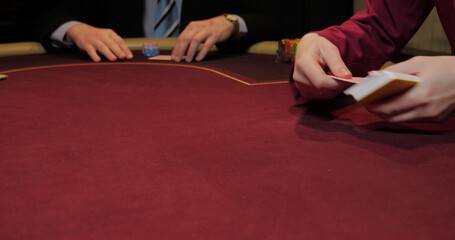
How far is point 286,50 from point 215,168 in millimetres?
1191

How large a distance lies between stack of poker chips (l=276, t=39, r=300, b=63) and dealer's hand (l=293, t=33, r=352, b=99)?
661mm

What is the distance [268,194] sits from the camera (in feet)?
2.25

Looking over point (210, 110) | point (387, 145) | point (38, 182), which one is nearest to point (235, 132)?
point (210, 110)

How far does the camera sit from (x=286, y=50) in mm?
1889

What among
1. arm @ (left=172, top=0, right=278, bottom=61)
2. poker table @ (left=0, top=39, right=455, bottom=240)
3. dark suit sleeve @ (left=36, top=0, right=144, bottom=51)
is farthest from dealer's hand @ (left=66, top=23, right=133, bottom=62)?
dark suit sleeve @ (left=36, top=0, right=144, bottom=51)

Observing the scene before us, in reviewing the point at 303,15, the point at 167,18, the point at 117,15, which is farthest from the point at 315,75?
the point at 303,15

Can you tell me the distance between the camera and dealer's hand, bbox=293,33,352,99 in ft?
3.38

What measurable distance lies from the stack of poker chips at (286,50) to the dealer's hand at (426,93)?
929mm

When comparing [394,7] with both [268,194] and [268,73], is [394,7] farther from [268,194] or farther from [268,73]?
[268,194]

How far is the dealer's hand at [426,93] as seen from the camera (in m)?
0.87

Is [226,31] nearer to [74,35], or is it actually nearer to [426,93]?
[74,35]

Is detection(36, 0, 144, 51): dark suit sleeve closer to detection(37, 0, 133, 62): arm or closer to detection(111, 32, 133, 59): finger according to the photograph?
detection(37, 0, 133, 62): arm

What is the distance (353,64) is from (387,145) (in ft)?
1.42

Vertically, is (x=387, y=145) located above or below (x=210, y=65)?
above
